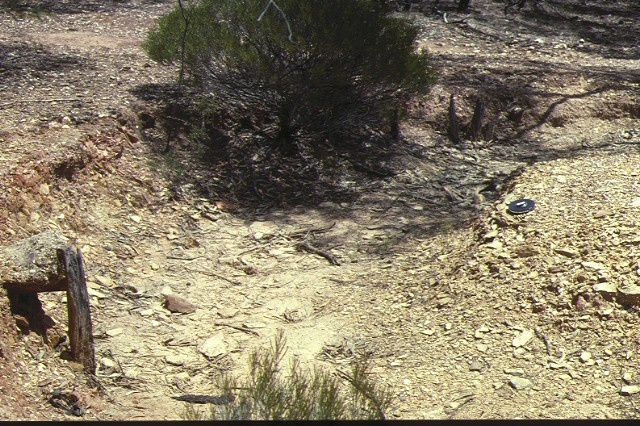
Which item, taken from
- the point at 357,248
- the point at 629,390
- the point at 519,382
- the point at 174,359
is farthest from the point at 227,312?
the point at 629,390

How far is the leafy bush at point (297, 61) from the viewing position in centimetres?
728

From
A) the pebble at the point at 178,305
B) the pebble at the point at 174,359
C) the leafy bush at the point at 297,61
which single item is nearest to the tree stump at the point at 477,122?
the leafy bush at the point at 297,61

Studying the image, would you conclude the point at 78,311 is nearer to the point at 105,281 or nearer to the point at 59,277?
the point at 59,277

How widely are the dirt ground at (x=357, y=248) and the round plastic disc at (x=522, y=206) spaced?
0.07 meters

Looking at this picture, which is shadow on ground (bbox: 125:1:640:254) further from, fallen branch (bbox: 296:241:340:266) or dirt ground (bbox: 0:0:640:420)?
fallen branch (bbox: 296:241:340:266)

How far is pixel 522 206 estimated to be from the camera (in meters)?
6.07

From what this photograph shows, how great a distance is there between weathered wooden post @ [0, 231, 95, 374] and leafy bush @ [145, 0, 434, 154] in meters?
3.21

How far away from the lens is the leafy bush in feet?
23.9

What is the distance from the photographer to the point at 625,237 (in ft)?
17.3

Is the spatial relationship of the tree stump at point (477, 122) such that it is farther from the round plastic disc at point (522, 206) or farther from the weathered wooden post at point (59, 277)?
the weathered wooden post at point (59, 277)

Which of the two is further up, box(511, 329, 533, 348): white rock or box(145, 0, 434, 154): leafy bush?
box(145, 0, 434, 154): leafy bush

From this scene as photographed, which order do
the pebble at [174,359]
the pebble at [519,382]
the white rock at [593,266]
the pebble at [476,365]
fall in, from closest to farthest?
the pebble at [519,382] → the pebble at [476,365] → the pebble at [174,359] → the white rock at [593,266]

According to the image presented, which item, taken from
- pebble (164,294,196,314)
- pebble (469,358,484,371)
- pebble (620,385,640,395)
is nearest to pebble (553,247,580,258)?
pebble (469,358,484,371)

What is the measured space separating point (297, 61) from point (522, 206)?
2.38 m
